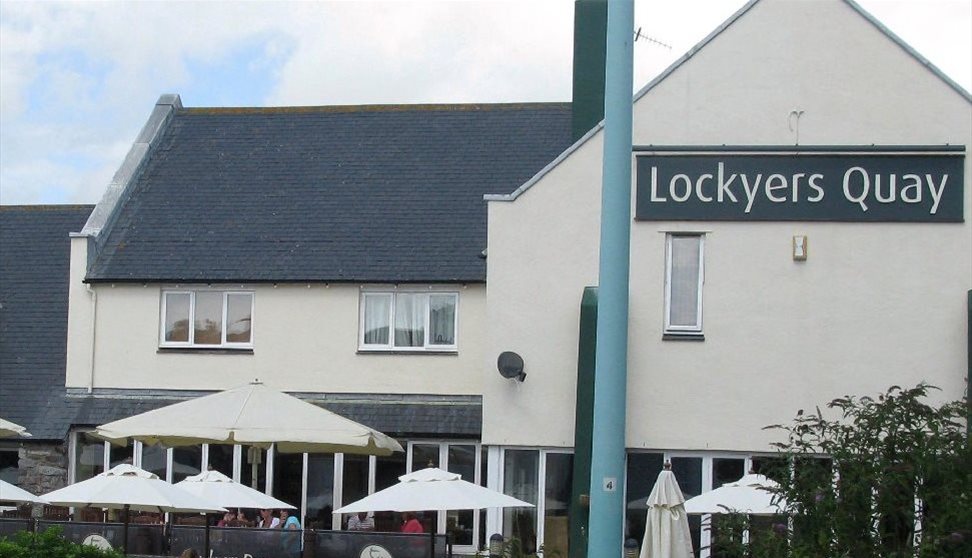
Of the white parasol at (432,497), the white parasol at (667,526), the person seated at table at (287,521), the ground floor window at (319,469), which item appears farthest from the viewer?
the ground floor window at (319,469)

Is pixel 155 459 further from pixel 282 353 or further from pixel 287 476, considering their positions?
pixel 282 353

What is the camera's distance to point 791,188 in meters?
20.9

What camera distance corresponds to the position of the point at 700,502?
18.3 m

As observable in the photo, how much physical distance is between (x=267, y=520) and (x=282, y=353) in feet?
10.1

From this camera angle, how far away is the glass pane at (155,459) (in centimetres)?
2617

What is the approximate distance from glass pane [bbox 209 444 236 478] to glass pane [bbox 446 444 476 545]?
4.05m

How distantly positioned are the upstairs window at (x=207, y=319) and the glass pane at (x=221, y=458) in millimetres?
1855

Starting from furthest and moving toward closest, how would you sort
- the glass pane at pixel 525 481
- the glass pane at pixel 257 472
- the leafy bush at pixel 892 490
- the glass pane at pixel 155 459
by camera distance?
the glass pane at pixel 155 459
the glass pane at pixel 257 472
the glass pane at pixel 525 481
the leafy bush at pixel 892 490

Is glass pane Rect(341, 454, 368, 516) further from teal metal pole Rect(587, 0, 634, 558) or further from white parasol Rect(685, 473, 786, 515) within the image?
teal metal pole Rect(587, 0, 634, 558)

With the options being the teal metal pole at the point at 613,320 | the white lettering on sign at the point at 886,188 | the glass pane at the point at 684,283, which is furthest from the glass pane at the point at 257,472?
the teal metal pole at the point at 613,320

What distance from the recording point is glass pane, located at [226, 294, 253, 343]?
2641 cm

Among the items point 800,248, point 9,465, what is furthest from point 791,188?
point 9,465

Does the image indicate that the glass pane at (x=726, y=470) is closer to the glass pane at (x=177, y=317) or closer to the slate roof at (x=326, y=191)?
the slate roof at (x=326, y=191)

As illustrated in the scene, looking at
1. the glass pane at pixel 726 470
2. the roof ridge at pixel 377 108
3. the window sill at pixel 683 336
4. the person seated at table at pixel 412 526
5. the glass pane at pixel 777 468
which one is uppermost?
the roof ridge at pixel 377 108
